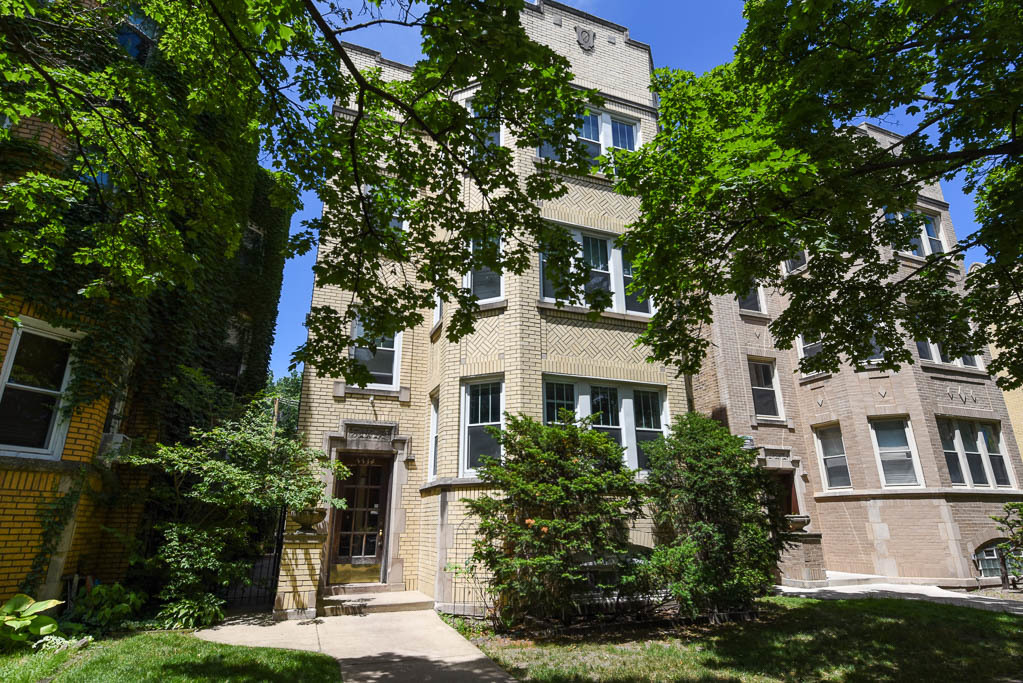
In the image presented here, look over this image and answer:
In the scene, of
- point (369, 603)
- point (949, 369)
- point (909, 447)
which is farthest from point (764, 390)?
point (369, 603)

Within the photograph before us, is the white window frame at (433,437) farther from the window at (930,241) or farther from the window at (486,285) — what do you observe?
the window at (930,241)

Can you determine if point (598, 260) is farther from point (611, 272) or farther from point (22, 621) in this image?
point (22, 621)

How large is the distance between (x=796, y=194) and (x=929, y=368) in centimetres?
1266

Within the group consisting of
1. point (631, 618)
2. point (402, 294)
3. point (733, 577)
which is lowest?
point (631, 618)

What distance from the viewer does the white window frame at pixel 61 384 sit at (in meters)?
7.72

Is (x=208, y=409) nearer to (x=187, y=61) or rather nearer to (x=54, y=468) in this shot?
(x=54, y=468)

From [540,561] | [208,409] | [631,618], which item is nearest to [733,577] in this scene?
[631,618]

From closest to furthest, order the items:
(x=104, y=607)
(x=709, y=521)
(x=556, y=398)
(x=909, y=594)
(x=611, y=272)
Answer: (x=104, y=607) < (x=709, y=521) < (x=556, y=398) < (x=909, y=594) < (x=611, y=272)

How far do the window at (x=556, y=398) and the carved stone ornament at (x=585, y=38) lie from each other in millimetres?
9776

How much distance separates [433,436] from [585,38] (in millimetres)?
11628

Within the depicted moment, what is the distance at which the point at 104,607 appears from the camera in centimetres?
777

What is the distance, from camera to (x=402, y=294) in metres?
7.29

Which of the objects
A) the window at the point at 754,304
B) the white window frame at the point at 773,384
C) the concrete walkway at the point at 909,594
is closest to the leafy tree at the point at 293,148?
the concrete walkway at the point at 909,594

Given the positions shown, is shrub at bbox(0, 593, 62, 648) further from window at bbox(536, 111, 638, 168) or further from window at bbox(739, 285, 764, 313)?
window at bbox(739, 285, 764, 313)
